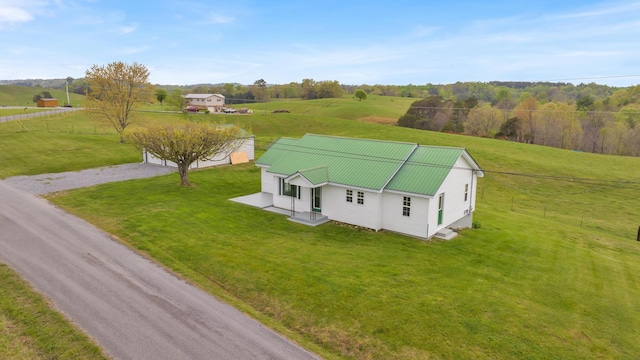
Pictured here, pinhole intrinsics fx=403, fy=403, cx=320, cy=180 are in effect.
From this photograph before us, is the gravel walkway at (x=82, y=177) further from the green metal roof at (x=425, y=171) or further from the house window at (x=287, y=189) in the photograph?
the green metal roof at (x=425, y=171)

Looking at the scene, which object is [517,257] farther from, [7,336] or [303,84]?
[303,84]

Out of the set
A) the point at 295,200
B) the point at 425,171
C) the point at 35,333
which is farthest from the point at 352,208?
the point at 35,333

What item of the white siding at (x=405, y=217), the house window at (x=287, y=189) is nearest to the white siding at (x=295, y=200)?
the house window at (x=287, y=189)

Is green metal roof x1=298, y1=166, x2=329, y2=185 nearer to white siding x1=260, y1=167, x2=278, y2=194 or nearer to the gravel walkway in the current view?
white siding x1=260, y1=167, x2=278, y2=194

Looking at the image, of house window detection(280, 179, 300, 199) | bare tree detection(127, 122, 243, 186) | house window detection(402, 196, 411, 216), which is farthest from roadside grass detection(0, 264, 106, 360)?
bare tree detection(127, 122, 243, 186)

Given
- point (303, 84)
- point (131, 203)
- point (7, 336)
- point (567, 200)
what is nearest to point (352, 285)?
point (7, 336)
